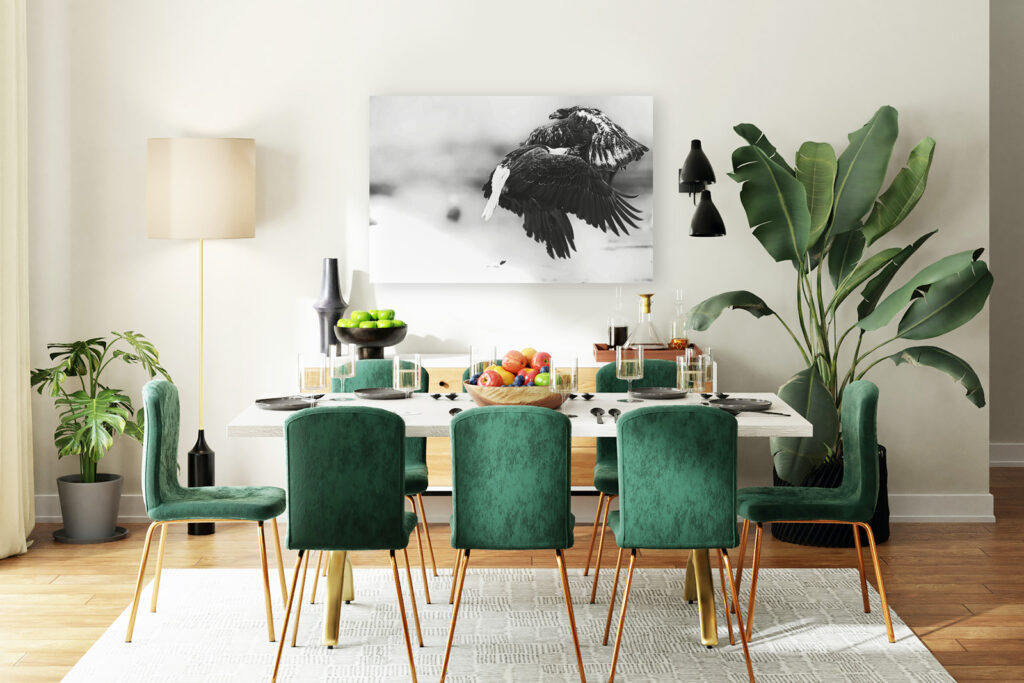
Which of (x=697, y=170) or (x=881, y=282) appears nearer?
(x=697, y=170)

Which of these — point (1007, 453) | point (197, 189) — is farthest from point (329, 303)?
point (1007, 453)

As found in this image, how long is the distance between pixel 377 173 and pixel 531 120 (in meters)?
0.81

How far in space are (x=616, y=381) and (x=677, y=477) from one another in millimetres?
1311

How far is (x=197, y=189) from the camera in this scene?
15.9 ft

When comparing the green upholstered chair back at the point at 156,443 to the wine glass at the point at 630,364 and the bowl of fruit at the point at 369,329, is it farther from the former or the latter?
the wine glass at the point at 630,364

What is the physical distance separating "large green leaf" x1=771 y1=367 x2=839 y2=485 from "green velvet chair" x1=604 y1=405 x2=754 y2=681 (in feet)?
4.59

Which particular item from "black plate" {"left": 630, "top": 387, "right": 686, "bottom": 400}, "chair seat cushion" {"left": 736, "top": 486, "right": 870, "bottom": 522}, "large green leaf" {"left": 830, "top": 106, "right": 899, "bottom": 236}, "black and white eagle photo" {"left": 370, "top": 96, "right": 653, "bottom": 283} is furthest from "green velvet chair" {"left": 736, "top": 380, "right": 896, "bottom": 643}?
"black and white eagle photo" {"left": 370, "top": 96, "right": 653, "bottom": 283}

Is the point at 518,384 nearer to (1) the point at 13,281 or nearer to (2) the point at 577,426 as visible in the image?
(2) the point at 577,426

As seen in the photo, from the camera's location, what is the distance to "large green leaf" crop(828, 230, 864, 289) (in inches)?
189

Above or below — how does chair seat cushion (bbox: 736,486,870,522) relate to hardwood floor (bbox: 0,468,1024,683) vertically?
above

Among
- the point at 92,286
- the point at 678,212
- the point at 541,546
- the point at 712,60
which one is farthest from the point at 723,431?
the point at 92,286

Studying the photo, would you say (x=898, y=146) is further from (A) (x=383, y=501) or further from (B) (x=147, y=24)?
(B) (x=147, y=24)

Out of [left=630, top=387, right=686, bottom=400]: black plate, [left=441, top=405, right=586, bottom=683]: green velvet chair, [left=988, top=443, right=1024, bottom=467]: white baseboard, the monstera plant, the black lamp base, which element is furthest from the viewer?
[left=988, top=443, right=1024, bottom=467]: white baseboard

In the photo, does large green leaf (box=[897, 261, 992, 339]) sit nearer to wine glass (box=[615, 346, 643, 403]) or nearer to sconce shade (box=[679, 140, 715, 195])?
sconce shade (box=[679, 140, 715, 195])
